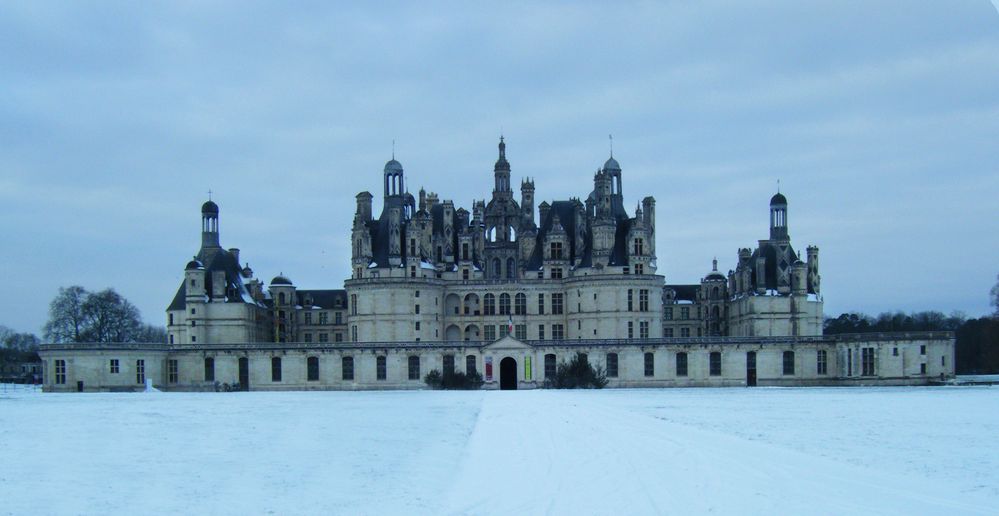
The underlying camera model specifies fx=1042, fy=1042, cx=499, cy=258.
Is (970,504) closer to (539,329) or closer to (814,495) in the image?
(814,495)

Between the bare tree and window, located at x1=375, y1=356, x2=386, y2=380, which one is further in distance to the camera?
the bare tree

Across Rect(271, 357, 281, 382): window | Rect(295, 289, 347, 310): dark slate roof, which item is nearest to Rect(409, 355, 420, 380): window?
Rect(271, 357, 281, 382): window

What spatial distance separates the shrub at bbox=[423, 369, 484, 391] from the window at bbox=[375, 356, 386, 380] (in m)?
3.95

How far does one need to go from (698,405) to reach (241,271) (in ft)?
165

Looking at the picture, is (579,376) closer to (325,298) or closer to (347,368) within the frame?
(347,368)

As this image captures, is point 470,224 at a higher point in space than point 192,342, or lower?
higher

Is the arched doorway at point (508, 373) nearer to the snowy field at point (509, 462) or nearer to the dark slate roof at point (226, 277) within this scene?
the dark slate roof at point (226, 277)

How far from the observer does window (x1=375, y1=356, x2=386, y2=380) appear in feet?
227

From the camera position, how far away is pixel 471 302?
255ft

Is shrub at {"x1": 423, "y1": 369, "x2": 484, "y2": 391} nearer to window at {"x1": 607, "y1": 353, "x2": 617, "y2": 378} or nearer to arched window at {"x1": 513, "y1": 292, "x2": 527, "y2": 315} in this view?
window at {"x1": 607, "y1": 353, "x2": 617, "y2": 378}

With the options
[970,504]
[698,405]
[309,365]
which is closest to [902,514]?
[970,504]

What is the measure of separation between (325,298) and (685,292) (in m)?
31.9

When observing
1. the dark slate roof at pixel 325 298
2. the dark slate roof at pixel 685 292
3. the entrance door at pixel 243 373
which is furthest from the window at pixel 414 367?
the dark slate roof at pixel 685 292

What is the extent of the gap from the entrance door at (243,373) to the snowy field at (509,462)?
33.0m
